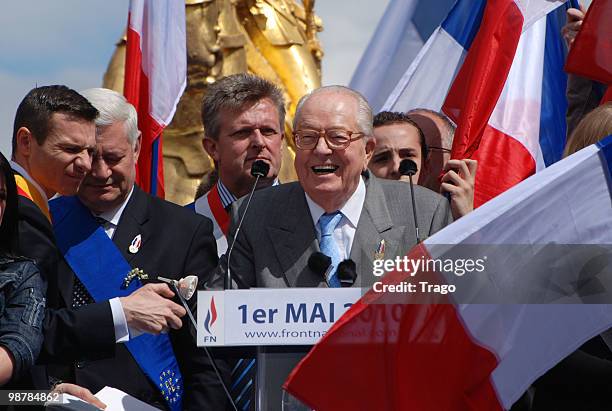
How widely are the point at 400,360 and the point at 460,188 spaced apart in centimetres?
121

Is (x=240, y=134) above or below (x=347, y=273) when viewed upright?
above

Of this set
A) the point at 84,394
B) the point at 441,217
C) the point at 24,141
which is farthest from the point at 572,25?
the point at 84,394

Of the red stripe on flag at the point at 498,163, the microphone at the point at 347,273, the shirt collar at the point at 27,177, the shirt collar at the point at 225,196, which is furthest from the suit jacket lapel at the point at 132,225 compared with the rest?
the red stripe on flag at the point at 498,163

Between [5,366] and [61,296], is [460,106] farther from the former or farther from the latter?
[5,366]

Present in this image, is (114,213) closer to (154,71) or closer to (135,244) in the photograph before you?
(135,244)

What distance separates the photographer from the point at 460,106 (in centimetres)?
625

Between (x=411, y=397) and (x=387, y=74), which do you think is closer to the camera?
(x=411, y=397)

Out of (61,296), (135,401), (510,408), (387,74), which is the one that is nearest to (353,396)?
(510,408)

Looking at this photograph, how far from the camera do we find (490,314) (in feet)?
13.9

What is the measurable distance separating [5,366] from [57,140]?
52.3 inches

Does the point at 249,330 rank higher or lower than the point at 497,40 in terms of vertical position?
lower

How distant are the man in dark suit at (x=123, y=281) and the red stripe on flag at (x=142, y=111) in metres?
1.48

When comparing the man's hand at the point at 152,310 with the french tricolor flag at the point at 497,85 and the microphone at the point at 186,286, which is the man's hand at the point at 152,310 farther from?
the french tricolor flag at the point at 497,85

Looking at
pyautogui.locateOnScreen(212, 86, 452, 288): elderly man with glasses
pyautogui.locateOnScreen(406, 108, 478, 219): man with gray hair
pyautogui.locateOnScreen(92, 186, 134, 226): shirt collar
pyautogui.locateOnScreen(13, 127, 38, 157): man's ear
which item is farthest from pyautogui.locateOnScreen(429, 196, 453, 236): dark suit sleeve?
pyautogui.locateOnScreen(13, 127, 38, 157): man's ear
